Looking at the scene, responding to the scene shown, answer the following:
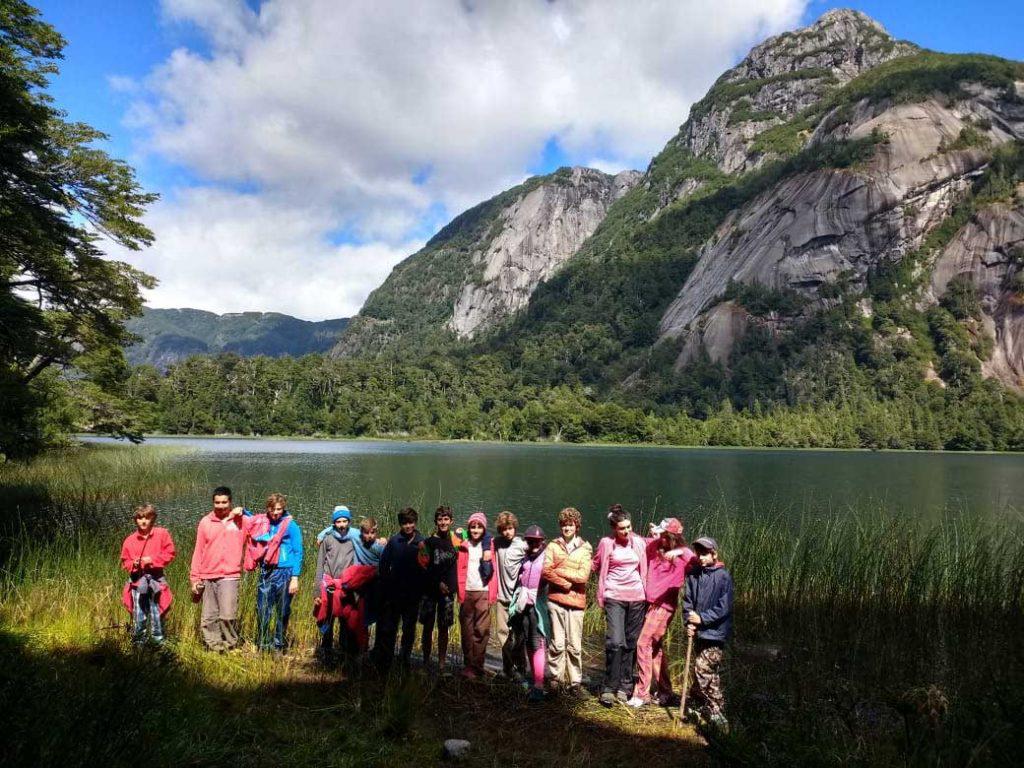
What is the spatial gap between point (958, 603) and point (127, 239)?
18.9 metres

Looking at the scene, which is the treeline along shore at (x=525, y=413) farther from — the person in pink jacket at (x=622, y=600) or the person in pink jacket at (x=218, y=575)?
the person in pink jacket at (x=622, y=600)

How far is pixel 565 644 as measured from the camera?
6.41 meters

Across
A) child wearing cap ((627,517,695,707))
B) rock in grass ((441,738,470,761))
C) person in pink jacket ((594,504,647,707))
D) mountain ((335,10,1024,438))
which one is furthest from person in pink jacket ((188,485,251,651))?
mountain ((335,10,1024,438))

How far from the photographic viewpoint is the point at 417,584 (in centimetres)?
635

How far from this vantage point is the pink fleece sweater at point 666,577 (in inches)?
244

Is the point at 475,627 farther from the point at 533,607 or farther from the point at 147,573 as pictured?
the point at 147,573

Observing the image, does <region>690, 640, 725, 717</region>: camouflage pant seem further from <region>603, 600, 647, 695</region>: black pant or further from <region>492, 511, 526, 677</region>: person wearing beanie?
<region>492, 511, 526, 677</region>: person wearing beanie

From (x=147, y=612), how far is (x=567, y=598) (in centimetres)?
446

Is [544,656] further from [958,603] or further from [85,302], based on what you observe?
[85,302]

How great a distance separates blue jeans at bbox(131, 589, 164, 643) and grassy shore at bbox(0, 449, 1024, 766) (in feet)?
0.81

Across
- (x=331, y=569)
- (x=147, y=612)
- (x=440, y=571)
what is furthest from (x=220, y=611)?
(x=440, y=571)

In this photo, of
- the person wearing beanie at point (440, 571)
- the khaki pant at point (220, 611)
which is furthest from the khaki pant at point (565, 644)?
the khaki pant at point (220, 611)

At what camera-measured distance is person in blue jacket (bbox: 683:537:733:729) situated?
18.8ft

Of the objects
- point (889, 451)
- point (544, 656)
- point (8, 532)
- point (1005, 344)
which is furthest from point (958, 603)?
point (1005, 344)
